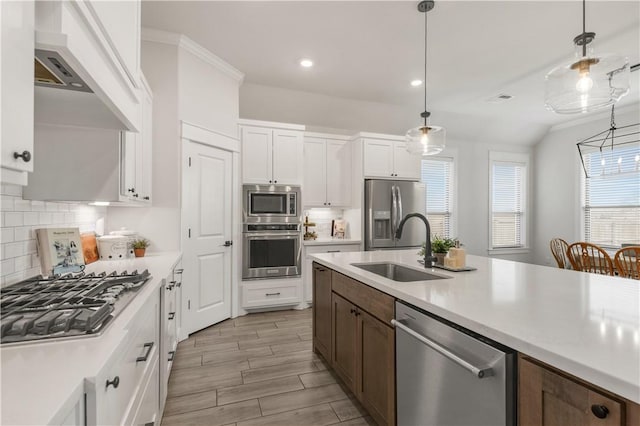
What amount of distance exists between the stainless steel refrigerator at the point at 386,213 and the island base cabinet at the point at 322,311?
1919 millimetres

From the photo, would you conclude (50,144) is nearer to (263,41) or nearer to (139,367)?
(139,367)


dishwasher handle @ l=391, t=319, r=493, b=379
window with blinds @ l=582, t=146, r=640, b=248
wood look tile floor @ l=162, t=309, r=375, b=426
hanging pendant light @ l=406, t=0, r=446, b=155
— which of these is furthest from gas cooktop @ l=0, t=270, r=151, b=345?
window with blinds @ l=582, t=146, r=640, b=248

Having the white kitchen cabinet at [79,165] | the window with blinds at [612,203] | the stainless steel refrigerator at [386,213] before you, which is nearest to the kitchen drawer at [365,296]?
the white kitchen cabinet at [79,165]

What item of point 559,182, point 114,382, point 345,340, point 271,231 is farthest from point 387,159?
point 114,382

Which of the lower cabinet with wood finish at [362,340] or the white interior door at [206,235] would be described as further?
the white interior door at [206,235]

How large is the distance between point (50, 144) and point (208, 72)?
215 centimetres

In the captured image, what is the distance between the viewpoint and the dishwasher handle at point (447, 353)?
1006mm

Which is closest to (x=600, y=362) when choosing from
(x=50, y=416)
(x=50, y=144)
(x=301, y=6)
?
(x=50, y=416)

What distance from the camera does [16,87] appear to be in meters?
0.72

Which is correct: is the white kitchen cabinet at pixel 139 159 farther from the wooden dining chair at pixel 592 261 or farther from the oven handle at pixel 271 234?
the wooden dining chair at pixel 592 261

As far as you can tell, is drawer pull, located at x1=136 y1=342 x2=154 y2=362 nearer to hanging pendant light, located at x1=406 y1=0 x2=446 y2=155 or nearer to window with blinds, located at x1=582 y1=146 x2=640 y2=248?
hanging pendant light, located at x1=406 y1=0 x2=446 y2=155

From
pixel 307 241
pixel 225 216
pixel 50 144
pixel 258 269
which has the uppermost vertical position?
pixel 50 144

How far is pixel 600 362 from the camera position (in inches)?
29.1

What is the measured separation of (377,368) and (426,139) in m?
1.99
